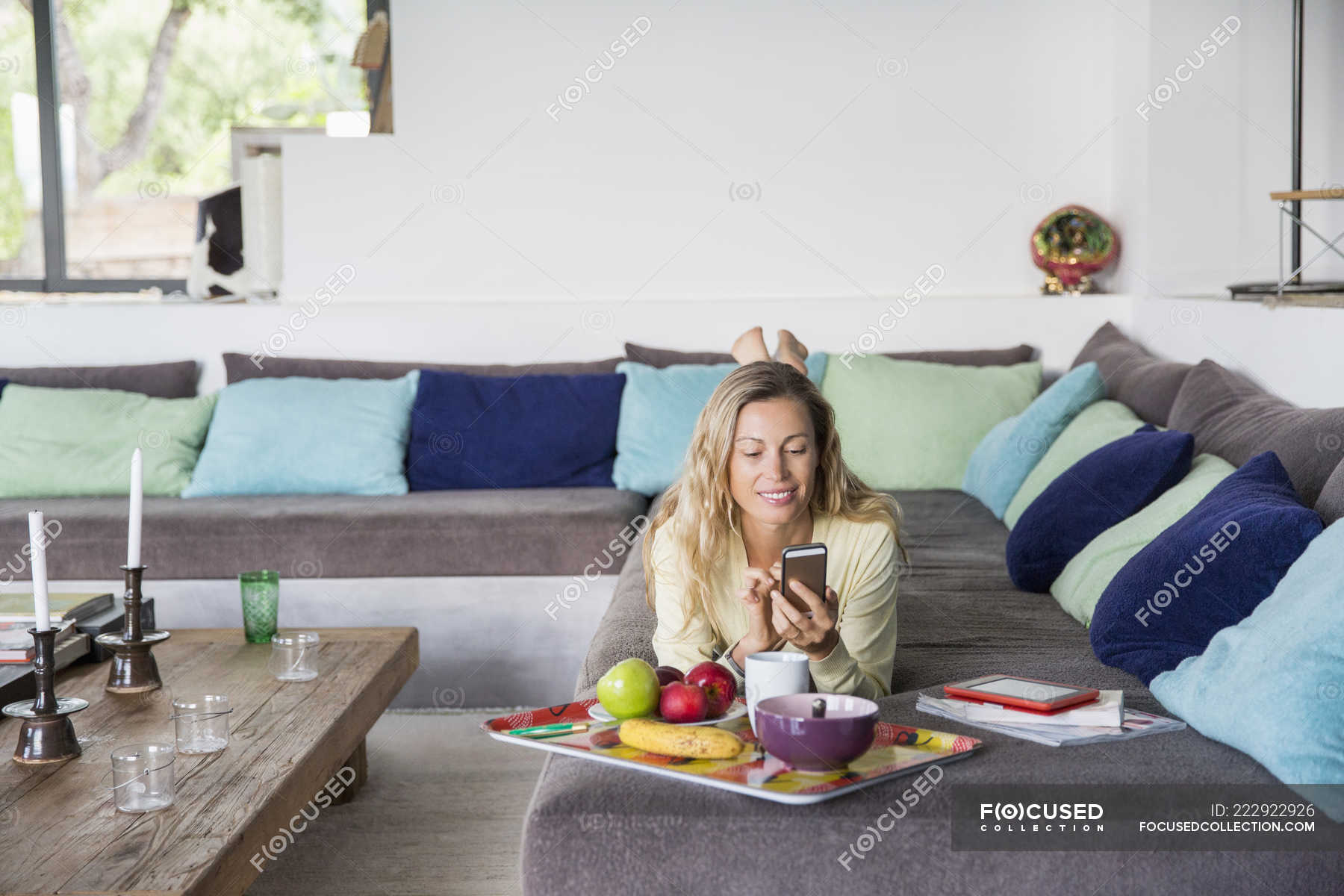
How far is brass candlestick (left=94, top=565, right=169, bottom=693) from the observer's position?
2.12m

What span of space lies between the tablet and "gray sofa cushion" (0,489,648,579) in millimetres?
1724

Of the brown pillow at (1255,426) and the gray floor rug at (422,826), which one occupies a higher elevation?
the brown pillow at (1255,426)

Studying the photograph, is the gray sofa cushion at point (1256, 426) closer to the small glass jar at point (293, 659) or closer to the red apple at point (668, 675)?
the red apple at point (668, 675)

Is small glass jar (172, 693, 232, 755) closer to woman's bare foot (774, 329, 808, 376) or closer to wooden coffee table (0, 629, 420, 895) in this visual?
wooden coffee table (0, 629, 420, 895)

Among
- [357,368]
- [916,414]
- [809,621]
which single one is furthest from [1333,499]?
[357,368]

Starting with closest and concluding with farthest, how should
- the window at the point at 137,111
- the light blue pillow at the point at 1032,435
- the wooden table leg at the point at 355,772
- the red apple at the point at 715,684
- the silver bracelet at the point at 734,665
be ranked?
1. the red apple at the point at 715,684
2. the silver bracelet at the point at 734,665
3. the wooden table leg at the point at 355,772
4. the light blue pillow at the point at 1032,435
5. the window at the point at 137,111

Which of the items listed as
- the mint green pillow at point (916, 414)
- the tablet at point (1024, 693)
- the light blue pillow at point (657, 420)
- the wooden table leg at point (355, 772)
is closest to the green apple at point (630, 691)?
the tablet at point (1024, 693)

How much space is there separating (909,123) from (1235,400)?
6.38 ft

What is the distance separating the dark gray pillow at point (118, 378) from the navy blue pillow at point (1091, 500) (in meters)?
2.76

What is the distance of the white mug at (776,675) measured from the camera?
1.40m

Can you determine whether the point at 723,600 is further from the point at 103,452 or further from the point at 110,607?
the point at 103,452

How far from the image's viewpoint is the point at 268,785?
1676 mm

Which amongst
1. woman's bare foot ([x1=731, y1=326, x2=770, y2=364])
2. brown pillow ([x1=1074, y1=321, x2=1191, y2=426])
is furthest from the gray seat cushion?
woman's bare foot ([x1=731, y1=326, x2=770, y2=364])

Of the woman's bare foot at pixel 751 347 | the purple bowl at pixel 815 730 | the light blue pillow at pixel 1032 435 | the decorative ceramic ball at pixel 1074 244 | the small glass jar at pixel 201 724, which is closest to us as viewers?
the purple bowl at pixel 815 730
